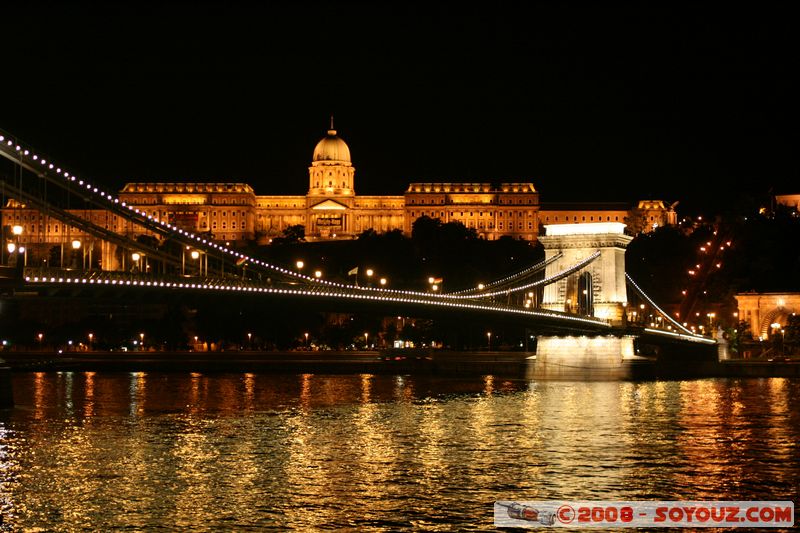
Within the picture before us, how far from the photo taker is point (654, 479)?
27703 millimetres

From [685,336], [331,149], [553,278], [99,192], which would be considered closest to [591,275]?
[553,278]

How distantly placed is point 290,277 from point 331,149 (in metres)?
136

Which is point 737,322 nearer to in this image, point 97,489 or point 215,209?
point 97,489

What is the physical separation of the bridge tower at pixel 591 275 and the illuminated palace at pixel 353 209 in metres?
110

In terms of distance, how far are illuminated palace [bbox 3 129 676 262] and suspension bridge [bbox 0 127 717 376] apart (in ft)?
339

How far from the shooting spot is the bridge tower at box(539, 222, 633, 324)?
62.0m

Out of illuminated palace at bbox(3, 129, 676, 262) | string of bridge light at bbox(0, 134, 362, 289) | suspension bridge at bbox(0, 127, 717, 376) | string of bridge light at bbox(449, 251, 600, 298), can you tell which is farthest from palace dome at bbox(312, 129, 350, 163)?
string of bridge light at bbox(0, 134, 362, 289)

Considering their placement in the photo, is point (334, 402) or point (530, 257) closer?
point (334, 402)

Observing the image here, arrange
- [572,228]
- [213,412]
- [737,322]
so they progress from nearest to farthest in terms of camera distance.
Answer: [213,412] → [572,228] → [737,322]

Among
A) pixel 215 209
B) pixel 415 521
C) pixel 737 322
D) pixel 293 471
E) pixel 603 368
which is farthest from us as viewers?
pixel 215 209

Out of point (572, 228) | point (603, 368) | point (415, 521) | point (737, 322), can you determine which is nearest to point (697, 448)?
point (415, 521)

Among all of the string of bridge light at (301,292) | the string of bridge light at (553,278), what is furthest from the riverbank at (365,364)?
the string of bridge light at (301,292)

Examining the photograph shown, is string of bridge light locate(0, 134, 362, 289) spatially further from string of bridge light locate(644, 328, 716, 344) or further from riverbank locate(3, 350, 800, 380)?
string of bridge light locate(644, 328, 716, 344)

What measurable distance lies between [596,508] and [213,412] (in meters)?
21.4
